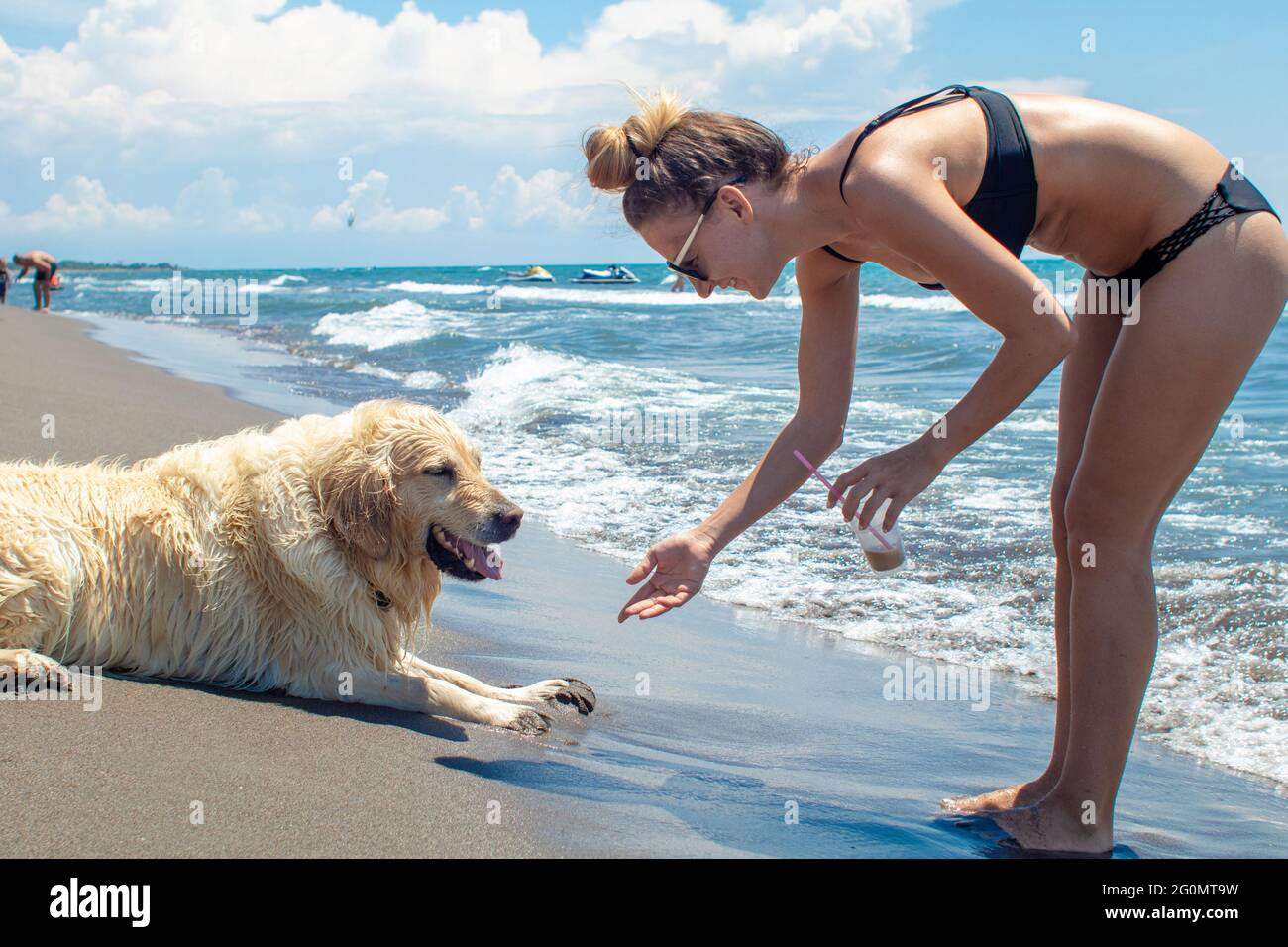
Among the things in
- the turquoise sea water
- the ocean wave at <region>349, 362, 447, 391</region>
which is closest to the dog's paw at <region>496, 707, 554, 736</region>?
the turquoise sea water

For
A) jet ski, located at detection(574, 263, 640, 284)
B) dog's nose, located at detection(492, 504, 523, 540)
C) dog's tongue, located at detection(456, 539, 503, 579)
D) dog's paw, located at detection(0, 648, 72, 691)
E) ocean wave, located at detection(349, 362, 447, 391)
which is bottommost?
dog's paw, located at detection(0, 648, 72, 691)

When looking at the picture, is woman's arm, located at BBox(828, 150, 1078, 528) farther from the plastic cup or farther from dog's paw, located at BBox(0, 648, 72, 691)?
dog's paw, located at BBox(0, 648, 72, 691)

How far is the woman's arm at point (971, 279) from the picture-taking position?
253 centimetres

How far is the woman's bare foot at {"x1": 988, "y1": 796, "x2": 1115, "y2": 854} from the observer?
10.1 ft

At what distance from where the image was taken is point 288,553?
160 inches

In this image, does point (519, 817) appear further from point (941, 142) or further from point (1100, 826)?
point (941, 142)

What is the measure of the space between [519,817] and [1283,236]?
8.11 ft

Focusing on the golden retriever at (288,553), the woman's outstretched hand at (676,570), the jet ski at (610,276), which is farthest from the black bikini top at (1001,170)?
the jet ski at (610,276)

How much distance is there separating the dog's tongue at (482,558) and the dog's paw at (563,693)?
0.44 m

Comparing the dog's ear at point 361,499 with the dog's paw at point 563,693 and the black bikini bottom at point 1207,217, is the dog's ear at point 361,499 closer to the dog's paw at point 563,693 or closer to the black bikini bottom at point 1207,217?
the dog's paw at point 563,693

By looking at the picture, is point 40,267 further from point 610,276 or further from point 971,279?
point 610,276

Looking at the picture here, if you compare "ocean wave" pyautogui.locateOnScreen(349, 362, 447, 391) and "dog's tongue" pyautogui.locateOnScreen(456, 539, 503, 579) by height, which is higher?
"ocean wave" pyautogui.locateOnScreen(349, 362, 447, 391)

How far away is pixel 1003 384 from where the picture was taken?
2.62 meters

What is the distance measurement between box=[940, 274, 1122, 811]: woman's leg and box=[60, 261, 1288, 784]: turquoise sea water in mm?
1187
